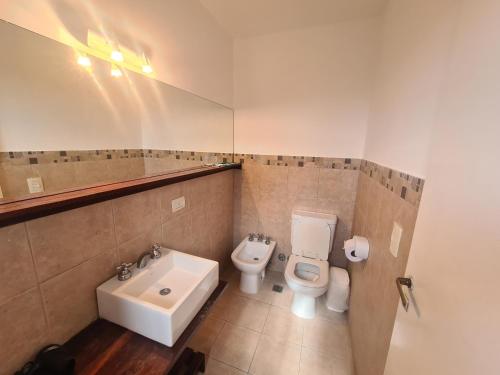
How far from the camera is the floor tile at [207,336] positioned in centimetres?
150

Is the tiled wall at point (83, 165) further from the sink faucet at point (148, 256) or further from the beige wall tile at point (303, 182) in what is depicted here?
the beige wall tile at point (303, 182)

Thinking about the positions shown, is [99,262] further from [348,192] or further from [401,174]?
[348,192]

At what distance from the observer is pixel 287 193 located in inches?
84.6

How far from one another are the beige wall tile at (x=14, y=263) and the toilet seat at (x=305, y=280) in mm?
1565

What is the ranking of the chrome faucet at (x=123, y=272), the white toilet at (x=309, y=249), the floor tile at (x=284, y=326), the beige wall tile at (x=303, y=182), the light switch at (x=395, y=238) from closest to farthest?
the light switch at (x=395, y=238) → the chrome faucet at (x=123, y=272) → the floor tile at (x=284, y=326) → the white toilet at (x=309, y=249) → the beige wall tile at (x=303, y=182)

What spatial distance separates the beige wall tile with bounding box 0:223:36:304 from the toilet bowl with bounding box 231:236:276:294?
4.72 ft

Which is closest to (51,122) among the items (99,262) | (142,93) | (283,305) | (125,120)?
(125,120)

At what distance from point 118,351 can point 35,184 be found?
3.61ft

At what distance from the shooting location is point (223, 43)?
1946 millimetres

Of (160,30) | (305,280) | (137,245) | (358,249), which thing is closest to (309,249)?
(305,280)

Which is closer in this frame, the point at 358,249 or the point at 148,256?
the point at 148,256

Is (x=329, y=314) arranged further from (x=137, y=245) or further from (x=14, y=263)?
(x=14, y=263)

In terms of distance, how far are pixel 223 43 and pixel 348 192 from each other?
6.18ft

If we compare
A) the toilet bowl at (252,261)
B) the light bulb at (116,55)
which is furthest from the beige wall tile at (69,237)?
the toilet bowl at (252,261)
